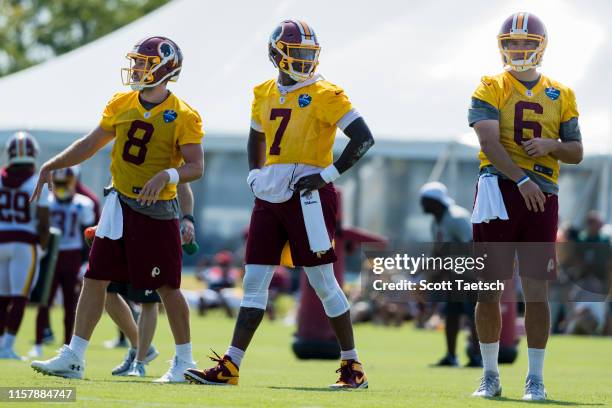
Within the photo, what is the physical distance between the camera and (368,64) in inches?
914

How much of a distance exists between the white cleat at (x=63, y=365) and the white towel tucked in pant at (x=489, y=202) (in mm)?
2637

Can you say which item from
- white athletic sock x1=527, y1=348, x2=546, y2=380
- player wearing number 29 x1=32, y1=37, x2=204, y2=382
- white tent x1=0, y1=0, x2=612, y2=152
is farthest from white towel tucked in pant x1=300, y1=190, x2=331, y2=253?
white tent x1=0, y1=0, x2=612, y2=152

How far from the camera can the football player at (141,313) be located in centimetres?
919

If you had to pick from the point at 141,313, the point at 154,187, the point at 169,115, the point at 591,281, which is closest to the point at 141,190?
the point at 154,187

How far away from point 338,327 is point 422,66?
49.4ft

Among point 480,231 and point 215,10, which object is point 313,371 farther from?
point 215,10

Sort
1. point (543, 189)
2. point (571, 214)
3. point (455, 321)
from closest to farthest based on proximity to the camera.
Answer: point (543, 189) < point (455, 321) < point (571, 214)

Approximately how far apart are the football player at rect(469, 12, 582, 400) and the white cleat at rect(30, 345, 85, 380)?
2503mm

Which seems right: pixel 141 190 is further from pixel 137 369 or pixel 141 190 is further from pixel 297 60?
pixel 137 369

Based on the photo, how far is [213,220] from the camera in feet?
88.2

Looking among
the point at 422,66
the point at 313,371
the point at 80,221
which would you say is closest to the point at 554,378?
the point at 313,371

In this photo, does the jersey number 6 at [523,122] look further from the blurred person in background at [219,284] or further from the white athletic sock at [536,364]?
the blurred person in background at [219,284]

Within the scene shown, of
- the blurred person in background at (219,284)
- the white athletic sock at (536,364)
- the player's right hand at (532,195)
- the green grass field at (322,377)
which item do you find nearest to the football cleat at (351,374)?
the green grass field at (322,377)

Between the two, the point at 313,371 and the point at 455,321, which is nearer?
the point at 313,371
